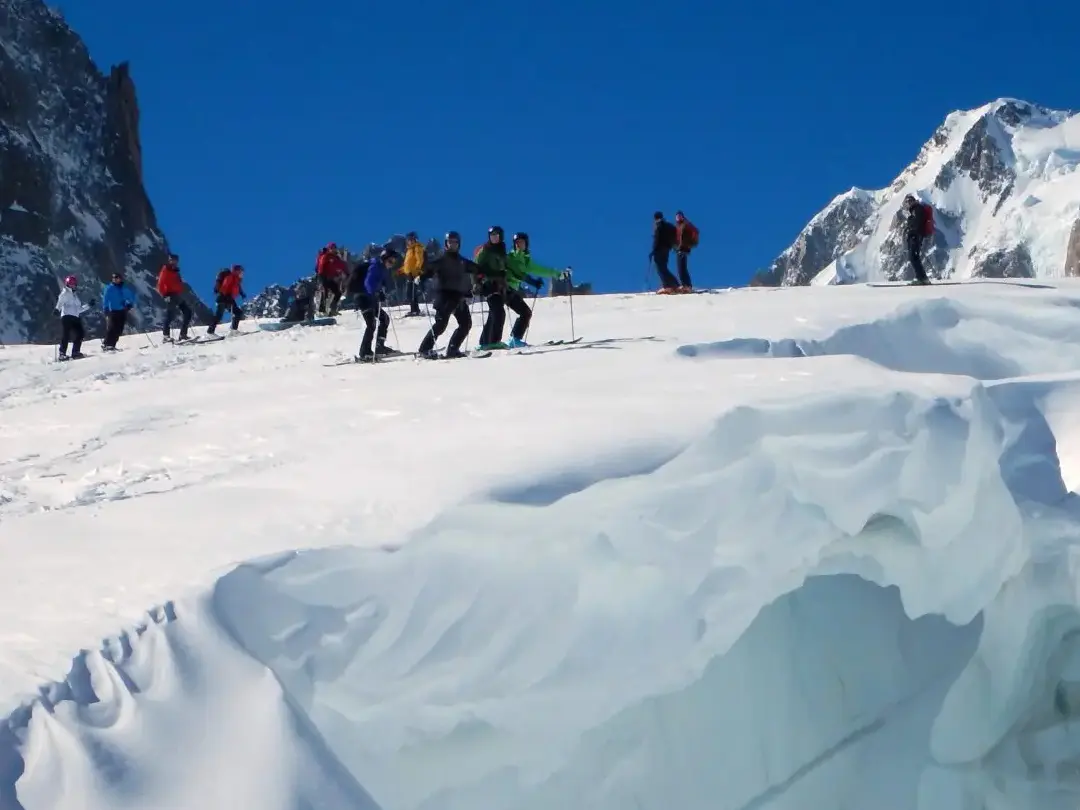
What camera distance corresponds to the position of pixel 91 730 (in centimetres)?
381

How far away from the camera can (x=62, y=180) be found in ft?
313

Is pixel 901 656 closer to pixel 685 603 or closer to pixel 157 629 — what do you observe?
pixel 685 603

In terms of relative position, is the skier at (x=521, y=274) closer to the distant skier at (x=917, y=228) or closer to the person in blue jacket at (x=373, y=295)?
the person in blue jacket at (x=373, y=295)

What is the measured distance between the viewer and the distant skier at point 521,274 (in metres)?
12.4

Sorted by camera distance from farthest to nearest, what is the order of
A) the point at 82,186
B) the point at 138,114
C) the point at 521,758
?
the point at 138,114 < the point at 82,186 < the point at 521,758

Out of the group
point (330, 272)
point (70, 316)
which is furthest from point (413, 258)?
point (70, 316)

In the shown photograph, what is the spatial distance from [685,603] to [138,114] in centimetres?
11043

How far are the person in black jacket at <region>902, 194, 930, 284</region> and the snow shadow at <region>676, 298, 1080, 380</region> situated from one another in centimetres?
377

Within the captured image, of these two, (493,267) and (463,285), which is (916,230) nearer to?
(493,267)

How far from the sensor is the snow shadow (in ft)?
39.4

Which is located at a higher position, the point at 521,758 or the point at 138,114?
the point at 138,114

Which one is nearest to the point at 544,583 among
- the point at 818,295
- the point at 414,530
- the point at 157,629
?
the point at 414,530

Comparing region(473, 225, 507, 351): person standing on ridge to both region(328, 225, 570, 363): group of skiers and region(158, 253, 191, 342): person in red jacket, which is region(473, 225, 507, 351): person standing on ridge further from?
region(158, 253, 191, 342): person in red jacket

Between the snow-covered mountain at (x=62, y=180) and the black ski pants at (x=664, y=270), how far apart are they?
67.5 meters
